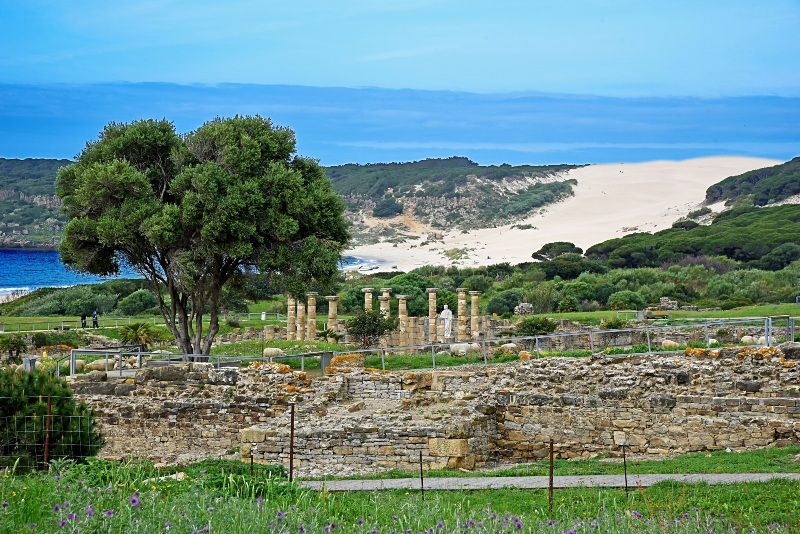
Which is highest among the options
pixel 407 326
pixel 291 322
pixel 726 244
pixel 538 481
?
pixel 726 244

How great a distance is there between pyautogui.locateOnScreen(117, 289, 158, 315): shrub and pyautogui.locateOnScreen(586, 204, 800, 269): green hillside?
36.8 m

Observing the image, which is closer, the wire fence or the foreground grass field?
the foreground grass field

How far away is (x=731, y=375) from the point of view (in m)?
23.4

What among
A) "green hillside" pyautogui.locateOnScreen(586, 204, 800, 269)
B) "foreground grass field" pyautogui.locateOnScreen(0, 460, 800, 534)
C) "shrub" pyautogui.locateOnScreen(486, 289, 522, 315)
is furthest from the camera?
"green hillside" pyautogui.locateOnScreen(586, 204, 800, 269)

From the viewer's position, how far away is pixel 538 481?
1733 centimetres

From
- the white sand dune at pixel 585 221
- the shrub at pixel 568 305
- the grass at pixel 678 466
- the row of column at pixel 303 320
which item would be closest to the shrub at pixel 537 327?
the row of column at pixel 303 320

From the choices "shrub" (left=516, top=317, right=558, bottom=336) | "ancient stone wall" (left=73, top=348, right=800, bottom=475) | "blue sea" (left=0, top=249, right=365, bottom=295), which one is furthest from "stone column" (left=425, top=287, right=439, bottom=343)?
"blue sea" (left=0, top=249, right=365, bottom=295)

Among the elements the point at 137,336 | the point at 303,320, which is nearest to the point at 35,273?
the point at 303,320

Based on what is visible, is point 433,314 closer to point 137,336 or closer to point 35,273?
point 137,336

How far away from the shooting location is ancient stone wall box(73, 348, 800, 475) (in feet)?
70.0

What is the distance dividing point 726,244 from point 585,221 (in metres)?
72.0

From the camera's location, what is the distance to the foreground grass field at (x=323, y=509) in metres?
9.82

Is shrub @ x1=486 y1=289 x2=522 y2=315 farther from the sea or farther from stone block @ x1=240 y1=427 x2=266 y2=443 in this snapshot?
the sea

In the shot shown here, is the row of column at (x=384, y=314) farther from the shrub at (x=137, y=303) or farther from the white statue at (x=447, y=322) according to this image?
the shrub at (x=137, y=303)
